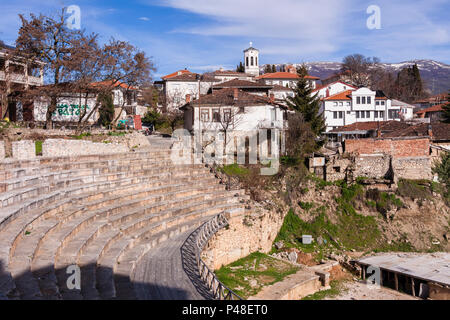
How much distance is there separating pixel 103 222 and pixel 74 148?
23.7ft

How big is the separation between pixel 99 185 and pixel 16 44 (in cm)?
1385

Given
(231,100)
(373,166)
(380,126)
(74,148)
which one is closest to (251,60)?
(380,126)

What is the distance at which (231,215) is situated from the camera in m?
15.7

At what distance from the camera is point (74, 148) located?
1720cm

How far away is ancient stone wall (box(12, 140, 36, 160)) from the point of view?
14.9 m

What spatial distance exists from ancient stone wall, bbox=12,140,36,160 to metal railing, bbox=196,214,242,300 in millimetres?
7809

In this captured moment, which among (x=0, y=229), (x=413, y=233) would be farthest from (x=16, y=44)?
(x=413, y=233)

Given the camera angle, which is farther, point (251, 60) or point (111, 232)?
point (251, 60)

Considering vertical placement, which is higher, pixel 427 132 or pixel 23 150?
pixel 427 132

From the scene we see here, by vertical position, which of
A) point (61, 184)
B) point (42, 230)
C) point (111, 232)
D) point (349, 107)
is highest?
point (349, 107)

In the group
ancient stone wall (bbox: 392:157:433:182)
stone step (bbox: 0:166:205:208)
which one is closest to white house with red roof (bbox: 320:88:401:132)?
ancient stone wall (bbox: 392:157:433:182)

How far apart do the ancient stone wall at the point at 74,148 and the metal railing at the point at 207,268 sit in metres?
7.42

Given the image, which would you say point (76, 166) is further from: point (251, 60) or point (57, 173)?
point (251, 60)
